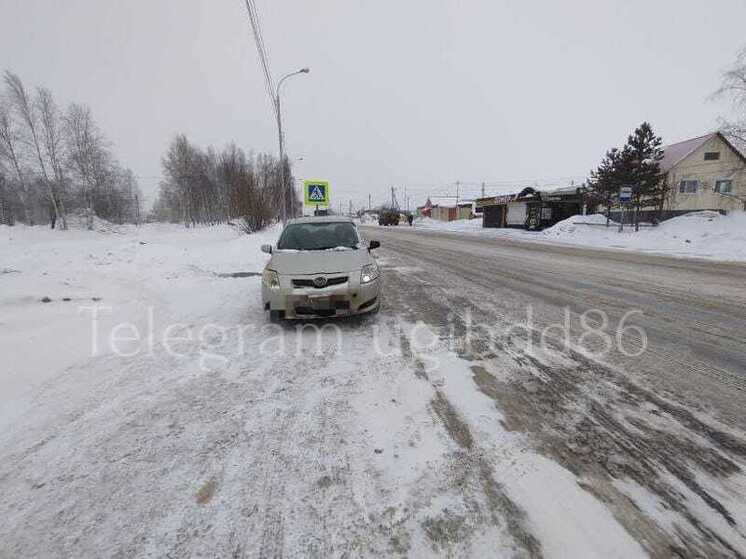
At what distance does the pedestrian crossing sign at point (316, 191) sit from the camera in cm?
1758

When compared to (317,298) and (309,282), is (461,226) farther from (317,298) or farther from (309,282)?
(317,298)

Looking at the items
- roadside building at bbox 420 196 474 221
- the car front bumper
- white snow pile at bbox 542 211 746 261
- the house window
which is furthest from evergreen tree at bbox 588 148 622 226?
roadside building at bbox 420 196 474 221

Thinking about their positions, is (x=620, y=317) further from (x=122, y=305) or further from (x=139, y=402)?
(x=122, y=305)

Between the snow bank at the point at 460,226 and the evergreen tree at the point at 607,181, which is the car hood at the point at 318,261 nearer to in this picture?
the evergreen tree at the point at 607,181

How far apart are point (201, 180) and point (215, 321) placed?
52.0 meters

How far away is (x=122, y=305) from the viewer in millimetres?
5465

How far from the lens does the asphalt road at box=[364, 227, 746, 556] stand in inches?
74.0

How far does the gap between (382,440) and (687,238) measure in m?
23.3

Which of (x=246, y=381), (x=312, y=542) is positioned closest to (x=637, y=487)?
(x=312, y=542)

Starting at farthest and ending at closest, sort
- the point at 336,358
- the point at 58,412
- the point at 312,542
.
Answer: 1. the point at 336,358
2. the point at 58,412
3. the point at 312,542

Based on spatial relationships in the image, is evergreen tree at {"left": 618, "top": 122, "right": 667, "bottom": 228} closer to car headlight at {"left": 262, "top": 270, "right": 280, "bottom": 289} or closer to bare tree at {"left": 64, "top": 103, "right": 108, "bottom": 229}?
car headlight at {"left": 262, "top": 270, "right": 280, "bottom": 289}

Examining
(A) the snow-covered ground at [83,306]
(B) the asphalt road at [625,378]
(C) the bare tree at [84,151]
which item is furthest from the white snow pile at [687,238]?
(C) the bare tree at [84,151]

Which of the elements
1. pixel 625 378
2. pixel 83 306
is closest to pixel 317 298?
pixel 625 378

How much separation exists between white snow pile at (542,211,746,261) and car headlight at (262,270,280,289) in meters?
15.6
